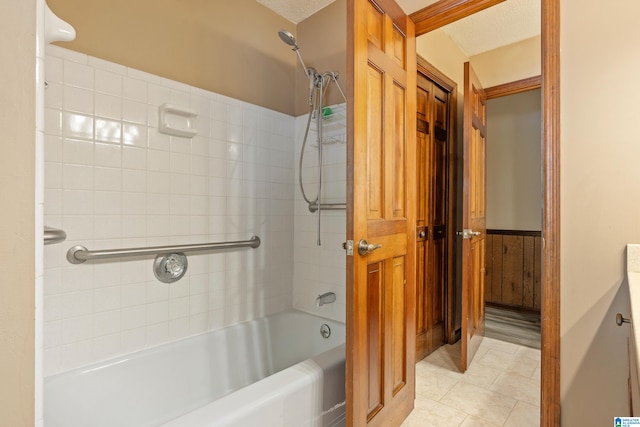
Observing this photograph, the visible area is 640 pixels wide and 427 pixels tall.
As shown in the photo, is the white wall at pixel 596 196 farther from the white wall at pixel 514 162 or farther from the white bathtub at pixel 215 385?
the white wall at pixel 514 162

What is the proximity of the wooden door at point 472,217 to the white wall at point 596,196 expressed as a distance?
86cm

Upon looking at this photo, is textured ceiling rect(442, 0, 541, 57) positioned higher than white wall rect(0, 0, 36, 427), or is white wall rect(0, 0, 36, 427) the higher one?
textured ceiling rect(442, 0, 541, 57)

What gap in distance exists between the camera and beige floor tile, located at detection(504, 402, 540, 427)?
1616 millimetres

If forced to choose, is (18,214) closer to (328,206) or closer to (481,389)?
(328,206)

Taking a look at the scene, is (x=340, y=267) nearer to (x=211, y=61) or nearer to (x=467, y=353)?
(x=467, y=353)

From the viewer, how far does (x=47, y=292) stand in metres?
1.28

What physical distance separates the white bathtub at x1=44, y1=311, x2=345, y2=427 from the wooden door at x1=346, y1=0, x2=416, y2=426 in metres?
0.18

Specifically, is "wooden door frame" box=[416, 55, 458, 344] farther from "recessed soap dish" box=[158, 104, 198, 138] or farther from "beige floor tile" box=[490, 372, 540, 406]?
"recessed soap dish" box=[158, 104, 198, 138]

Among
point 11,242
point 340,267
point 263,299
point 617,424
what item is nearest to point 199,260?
point 263,299

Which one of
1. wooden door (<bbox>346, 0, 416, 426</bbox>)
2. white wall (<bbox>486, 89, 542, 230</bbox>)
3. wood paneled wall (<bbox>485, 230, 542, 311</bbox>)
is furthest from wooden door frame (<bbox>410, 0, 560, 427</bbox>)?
white wall (<bbox>486, 89, 542, 230</bbox>)

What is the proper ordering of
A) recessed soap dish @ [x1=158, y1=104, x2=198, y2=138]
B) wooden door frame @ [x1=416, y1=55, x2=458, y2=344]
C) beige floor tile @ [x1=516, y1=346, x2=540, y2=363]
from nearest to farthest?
recessed soap dish @ [x1=158, y1=104, x2=198, y2=138] → beige floor tile @ [x1=516, y1=346, x2=540, y2=363] → wooden door frame @ [x1=416, y1=55, x2=458, y2=344]

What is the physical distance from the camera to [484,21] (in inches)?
95.4

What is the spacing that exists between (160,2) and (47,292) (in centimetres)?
152

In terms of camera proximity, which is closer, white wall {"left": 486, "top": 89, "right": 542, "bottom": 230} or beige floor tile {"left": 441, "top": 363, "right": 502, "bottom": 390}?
beige floor tile {"left": 441, "top": 363, "right": 502, "bottom": 390}
